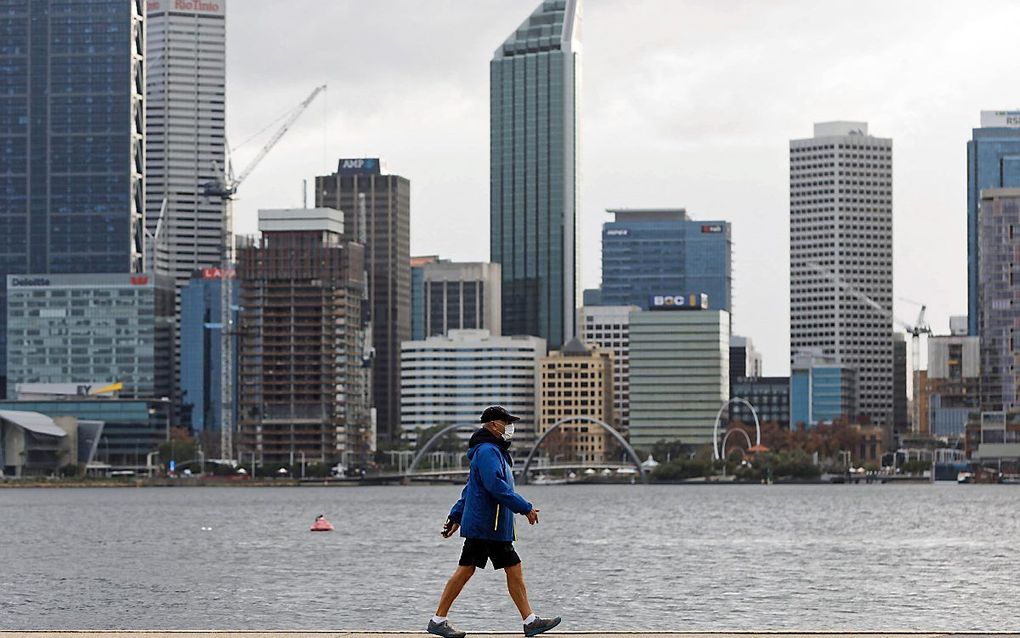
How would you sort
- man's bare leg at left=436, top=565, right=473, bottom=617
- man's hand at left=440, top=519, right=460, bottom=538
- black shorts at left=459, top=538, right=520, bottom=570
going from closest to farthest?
black shorts at left=459, top=538, right=520, bottom=570 → man's hand at left=440, top=519, right=460, bottom=538 → man's bare leg at left=436, top=565, right=473, bottom=617

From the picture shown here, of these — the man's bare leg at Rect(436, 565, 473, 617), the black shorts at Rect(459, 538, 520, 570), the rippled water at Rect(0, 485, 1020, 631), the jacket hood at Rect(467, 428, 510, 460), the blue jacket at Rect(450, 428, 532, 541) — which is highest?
the jacket hood at Rect(467, 428, 510, 460)

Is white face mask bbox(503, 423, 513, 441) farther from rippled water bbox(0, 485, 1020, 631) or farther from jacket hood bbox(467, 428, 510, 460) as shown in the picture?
rippled water bbox(0, 485, 1020, 631)

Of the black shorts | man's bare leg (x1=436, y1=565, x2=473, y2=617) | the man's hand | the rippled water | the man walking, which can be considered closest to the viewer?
the man walking

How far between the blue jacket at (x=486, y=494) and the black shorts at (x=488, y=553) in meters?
0.11

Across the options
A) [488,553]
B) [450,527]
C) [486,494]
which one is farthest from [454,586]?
[486,494]

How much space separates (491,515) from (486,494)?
372mm

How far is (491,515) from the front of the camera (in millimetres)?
33031

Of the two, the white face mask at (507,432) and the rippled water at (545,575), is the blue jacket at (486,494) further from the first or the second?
the rippled water at (545,575)

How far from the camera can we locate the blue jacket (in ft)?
107

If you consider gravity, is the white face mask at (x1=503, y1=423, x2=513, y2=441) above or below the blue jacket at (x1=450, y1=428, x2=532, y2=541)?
above

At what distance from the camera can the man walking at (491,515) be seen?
32.7 metres

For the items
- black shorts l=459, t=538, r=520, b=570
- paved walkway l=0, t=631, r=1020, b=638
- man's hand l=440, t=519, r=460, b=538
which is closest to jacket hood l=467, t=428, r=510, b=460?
man's hand l=440, t=519, r=460, b=538

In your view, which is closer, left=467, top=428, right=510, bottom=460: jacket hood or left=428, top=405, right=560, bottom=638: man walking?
left=428, top=405, right=560, bottom=638: man walking

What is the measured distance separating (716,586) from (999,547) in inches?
1456
